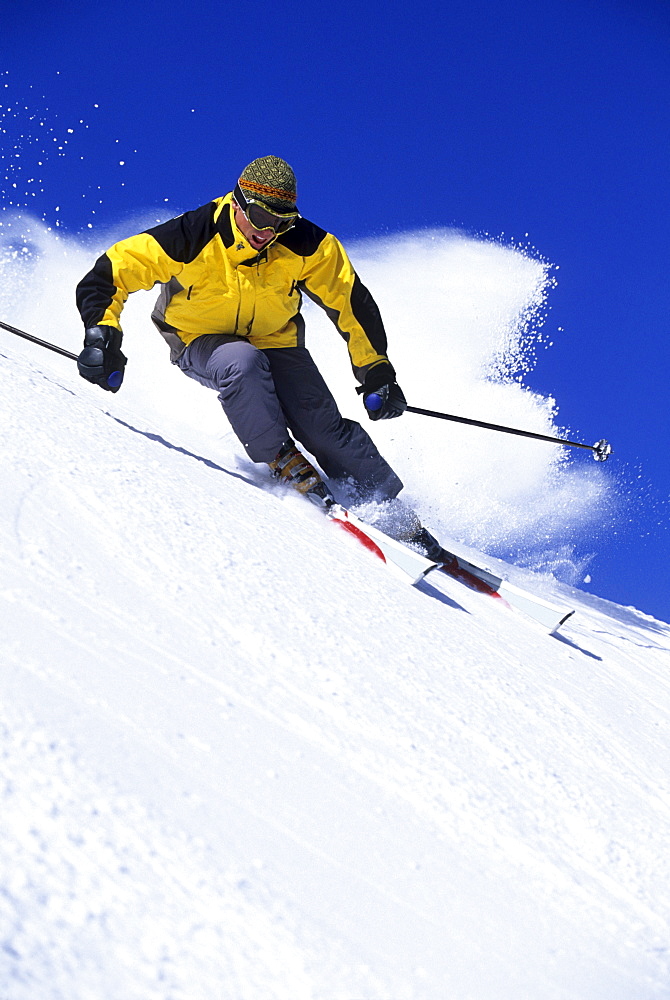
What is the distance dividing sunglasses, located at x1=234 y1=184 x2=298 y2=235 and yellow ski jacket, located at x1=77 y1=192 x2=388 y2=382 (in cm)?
11

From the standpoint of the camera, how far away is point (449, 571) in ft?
12.3

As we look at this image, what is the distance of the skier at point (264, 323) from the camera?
3408mm

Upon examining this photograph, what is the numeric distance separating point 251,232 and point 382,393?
1.09 meters

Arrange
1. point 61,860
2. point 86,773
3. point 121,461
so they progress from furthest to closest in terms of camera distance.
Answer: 1. point 121,461
2. point 86,773
3. point 61,860

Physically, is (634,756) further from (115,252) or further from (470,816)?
(115,252)

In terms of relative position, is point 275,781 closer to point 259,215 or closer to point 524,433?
point 259,215

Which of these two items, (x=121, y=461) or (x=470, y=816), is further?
(x=121, y=461)

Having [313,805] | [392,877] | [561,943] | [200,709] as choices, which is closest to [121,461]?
[200,709]

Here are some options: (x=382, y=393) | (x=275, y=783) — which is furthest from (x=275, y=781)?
(x=382, y=393)

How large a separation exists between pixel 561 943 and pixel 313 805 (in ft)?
1.51

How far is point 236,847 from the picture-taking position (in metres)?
1.07

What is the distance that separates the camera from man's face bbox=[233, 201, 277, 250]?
3377 millimetres

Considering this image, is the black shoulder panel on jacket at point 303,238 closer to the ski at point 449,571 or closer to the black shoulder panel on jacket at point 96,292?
the black shoulder panel on jacket at point 96,292

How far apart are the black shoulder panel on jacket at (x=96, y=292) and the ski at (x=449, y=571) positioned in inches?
57.1
